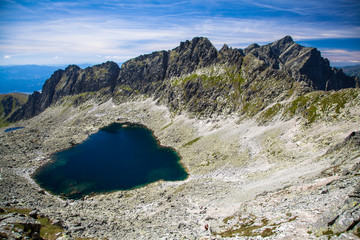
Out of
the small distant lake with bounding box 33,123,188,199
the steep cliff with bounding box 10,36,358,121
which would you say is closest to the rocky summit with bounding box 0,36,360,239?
the steep cliff with bounding box 10,36,358,121

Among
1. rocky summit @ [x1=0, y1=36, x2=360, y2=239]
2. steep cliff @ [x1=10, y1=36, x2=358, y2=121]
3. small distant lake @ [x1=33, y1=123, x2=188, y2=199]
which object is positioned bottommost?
small distant lake @ [x1=33, y1=123, x2=188, y2=199]

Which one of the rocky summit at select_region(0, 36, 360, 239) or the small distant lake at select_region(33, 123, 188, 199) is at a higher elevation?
the rocky summit at select_region(0, 36, 360, 239)

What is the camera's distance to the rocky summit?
92.9 ft

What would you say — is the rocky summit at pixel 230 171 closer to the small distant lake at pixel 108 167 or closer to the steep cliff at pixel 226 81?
the steep cliff at pixel 226 81

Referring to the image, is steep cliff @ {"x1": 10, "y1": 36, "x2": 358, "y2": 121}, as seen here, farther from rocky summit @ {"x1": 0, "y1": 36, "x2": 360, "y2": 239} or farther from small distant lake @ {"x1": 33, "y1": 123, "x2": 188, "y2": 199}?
small distant lake @ {"x1": 33, "y1": 123, "x2": 188, "y2": 199}

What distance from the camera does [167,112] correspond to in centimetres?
15775

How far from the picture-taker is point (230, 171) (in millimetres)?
69062

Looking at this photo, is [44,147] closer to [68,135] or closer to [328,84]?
[68,135]

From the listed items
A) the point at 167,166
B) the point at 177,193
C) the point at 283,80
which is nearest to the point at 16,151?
the point at 167,166

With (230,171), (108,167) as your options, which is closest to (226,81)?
(230,171)

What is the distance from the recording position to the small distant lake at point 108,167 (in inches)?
2921

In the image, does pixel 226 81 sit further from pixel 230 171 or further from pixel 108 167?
pixel 108 167

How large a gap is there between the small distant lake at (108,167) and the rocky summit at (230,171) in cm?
526

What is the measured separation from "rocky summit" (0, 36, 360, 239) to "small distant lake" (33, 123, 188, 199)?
5.26 metres
